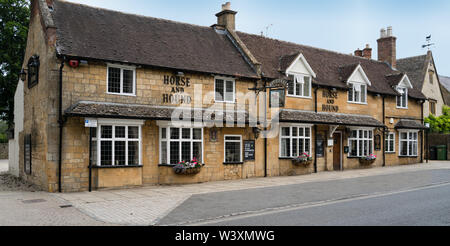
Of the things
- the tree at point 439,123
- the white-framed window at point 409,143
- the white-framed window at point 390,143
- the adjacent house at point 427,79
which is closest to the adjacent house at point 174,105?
the white-framed window at point 390,143

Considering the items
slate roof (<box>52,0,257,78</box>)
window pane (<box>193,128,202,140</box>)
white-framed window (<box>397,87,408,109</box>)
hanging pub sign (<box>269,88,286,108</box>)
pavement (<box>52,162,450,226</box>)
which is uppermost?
slate roof (<box>52,0,257,78</box>)

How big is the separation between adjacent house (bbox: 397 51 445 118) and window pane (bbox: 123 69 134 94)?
2897 centimetres

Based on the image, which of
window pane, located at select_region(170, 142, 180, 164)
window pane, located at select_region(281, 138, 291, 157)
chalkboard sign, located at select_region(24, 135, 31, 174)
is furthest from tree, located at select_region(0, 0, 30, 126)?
window pane, located at select_region(281, 138, 291, 157)

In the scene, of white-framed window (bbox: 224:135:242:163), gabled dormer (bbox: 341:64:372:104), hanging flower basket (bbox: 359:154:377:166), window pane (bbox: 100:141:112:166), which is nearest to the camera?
window pane (bbox: 100:141:112:166)

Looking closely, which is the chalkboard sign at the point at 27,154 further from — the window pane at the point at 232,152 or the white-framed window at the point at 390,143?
the white-framed window at the point at 390,143

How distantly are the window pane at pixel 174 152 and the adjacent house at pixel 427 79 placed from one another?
90.3 feet

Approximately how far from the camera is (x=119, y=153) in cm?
1595

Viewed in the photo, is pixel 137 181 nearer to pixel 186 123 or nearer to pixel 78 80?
pixel 186 123

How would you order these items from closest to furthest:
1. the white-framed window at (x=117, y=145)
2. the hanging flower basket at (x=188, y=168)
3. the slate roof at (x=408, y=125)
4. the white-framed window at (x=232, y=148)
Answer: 1. the white-framed window at (x=117, y=145)
2. the hanging flower basket at (x=188, y=168)
3. the white-framed window at (x=232, y=148)
4. the slate roof at (x=408, y=125)

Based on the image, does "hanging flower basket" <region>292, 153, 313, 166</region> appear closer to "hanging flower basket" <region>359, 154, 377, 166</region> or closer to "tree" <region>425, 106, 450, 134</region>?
"hanging flower basket" <region>359, 154, 377, 166</region>

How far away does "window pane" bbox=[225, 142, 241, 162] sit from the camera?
63.1ft

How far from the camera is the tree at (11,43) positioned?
3378cm
